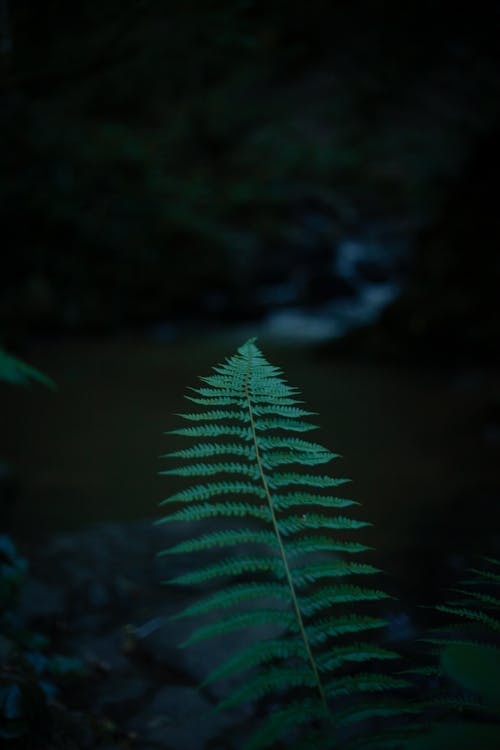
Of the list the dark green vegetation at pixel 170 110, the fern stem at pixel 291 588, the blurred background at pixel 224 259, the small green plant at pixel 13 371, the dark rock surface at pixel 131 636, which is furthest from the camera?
the blurred background at pixel 224 259

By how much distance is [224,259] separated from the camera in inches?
551

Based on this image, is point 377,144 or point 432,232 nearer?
point 432,232

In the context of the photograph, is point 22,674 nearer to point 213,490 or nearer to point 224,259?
point 213,490

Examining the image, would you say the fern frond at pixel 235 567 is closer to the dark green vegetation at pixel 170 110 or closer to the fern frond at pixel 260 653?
the fern frond at pixel 260 653

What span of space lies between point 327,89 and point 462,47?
3.41 meters

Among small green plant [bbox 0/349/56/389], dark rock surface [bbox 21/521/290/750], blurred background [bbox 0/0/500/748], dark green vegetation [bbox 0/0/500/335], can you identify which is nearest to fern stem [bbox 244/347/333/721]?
dark rock surface [bbox 21/521/290/750]

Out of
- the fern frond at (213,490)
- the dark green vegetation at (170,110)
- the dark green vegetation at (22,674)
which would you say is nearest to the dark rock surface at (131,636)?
the dark green vegetation at (22,674)

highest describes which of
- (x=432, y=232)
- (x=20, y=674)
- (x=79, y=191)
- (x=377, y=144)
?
(x=377, y=144)

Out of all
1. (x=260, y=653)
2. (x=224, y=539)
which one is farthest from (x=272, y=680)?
(x=224, y=539)

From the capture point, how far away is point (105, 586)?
326cm

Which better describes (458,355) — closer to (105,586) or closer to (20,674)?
(105,586)

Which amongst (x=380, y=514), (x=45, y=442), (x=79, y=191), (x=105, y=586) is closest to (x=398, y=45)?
(x=79, y=191)

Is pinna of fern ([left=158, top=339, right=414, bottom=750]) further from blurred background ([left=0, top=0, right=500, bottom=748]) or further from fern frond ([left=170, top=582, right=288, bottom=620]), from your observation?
blurred background ([left=0, top=0, right=500, bottom=748])

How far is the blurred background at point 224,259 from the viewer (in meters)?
3.77
